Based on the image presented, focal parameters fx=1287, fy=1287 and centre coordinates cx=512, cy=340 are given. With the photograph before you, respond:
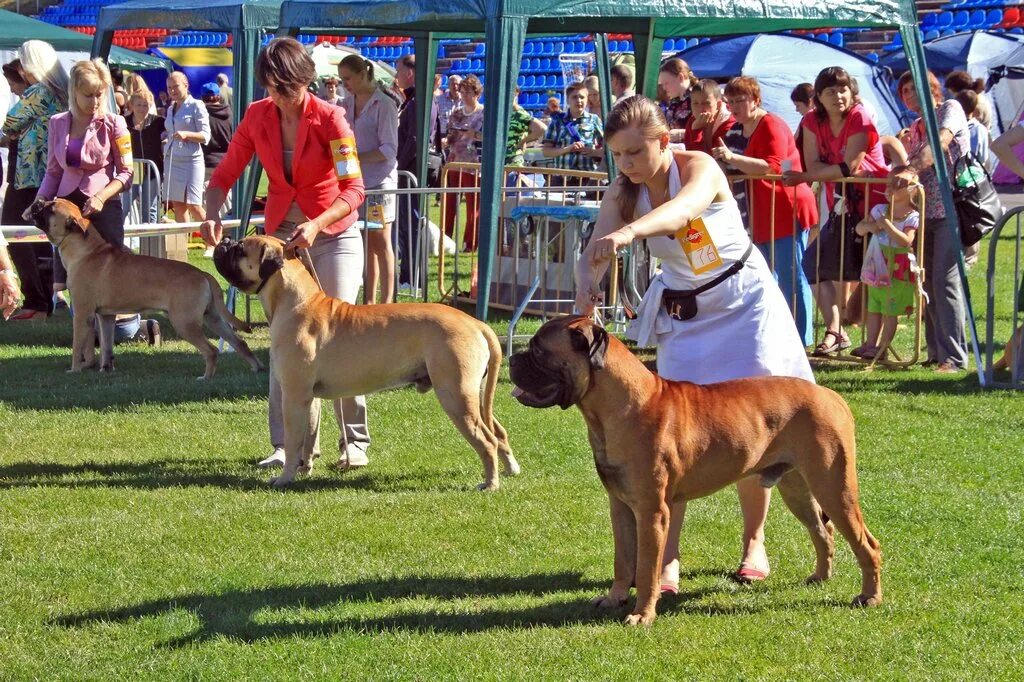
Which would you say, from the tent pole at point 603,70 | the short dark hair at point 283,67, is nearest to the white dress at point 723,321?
the short dark hair at point 283,67

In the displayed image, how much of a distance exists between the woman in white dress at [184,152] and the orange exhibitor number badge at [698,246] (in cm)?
1265

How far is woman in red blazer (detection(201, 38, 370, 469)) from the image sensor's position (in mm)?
6059

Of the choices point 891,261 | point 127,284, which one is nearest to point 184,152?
point 127,284

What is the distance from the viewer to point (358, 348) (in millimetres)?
6152

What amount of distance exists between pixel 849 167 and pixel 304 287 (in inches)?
192

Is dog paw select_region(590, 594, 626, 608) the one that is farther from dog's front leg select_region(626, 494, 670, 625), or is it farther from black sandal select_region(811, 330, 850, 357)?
black sandal select_region(811, 330, 850, 357)

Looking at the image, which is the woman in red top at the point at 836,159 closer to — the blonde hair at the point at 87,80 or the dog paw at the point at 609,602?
the blonde hair at the point at 87,80

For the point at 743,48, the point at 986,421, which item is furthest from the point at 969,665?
the point at 743,48

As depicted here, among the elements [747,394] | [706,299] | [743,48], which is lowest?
[747,394]

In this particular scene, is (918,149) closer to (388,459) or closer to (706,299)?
(388,459)

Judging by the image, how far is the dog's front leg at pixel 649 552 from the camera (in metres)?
4.19

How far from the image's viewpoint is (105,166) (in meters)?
9.68

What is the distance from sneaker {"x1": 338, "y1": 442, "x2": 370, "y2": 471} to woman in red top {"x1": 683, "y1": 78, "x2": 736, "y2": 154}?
13.7ft

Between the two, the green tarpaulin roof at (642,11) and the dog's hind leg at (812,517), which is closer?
the dog's hind leg at (812,517)
